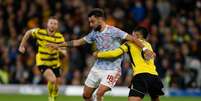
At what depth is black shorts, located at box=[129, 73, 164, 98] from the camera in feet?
41.7

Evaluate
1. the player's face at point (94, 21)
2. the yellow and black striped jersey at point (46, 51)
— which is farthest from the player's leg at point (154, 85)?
the yellow and black striped jersey at point (46, 51)

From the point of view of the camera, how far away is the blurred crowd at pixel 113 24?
2283cm

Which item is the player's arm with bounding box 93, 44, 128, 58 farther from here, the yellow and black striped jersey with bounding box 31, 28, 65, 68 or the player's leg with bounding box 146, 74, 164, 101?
the yellow and black striped jersey with bounding box 31, 28, 65, 68

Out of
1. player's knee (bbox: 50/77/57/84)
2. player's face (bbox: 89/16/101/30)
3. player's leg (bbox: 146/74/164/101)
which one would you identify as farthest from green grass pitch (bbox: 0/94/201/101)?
player's leg (bbox: 146/74/164/101)

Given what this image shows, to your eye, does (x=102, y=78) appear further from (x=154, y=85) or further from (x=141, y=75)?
(x=154, y=85)

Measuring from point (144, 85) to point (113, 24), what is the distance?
11.1 metres

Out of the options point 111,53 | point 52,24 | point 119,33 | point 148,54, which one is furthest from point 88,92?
point 52,24

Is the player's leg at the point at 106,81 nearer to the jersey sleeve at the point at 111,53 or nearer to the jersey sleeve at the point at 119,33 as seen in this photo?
the jersey sleeve at the point at 111,53

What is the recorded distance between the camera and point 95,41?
45.1 feet

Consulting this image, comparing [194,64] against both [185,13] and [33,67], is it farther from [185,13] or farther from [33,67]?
[33,67]

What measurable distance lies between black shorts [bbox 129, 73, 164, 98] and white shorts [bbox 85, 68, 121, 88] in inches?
35.3

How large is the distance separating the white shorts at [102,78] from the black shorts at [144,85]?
90 cm

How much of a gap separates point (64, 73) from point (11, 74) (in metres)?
1.78

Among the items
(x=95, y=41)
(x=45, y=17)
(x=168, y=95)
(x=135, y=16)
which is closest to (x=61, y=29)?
(x=45, y=17)
